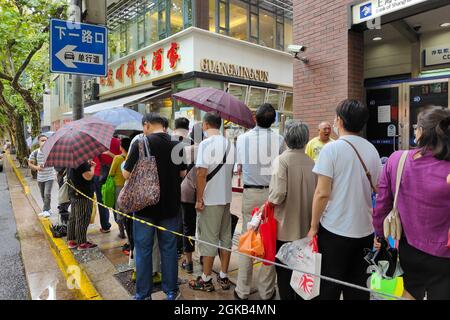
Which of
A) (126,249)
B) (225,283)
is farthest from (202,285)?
(126,249)

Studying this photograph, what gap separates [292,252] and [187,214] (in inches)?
70.2

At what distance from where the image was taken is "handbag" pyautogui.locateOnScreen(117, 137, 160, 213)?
3.21 meters

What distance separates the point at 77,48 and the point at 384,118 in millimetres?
6282

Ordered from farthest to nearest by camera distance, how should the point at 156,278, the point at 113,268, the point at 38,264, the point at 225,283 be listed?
the point at 38,264
the point at 113,268
the point at 156,278
the point at 225,283

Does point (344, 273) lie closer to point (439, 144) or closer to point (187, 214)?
point (439, 144)

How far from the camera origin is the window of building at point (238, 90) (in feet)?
45.0

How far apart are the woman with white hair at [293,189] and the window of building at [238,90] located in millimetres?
10975

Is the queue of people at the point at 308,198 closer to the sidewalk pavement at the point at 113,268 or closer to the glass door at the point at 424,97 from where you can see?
the sidewalk pavement at the point at 113,268

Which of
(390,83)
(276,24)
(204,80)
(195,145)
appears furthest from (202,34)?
(195,145)

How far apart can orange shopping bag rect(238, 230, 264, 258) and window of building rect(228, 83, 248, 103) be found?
36.9ft

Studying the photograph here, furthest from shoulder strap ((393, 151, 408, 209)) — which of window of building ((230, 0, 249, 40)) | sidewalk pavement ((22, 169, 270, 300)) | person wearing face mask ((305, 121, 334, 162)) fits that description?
window of building ((230, 0, 249, 40))

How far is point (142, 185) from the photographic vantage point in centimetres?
321

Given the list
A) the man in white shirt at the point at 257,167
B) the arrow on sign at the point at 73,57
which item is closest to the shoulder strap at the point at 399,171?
the man in white shirt at the point at 257,167

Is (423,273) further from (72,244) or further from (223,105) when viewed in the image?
(72,244)
